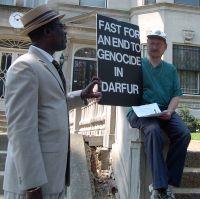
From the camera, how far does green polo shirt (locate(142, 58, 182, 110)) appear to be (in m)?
4.43

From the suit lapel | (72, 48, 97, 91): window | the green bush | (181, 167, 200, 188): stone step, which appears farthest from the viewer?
(72, 48, 97, 91): window

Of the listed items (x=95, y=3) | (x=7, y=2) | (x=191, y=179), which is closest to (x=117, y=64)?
(x=191, y=179)

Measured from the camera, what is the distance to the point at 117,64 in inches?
181

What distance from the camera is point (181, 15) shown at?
53.3 ft

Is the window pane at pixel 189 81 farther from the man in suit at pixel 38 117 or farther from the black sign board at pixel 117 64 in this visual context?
the man in suit at pixel 38 117

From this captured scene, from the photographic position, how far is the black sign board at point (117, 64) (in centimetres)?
446

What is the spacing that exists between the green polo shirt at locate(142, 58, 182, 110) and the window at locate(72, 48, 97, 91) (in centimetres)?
1180

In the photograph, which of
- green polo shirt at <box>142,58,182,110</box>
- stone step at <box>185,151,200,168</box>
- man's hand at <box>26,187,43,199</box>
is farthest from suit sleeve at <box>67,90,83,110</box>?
stone step at <box>185,151,200,168</box>

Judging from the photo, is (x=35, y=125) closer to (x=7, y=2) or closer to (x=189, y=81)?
(x=189, y=81)

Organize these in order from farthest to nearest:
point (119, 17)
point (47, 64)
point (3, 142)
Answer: point (119, 17) → point (3, 142) → point (47, 64)

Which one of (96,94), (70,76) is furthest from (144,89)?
(70,76)

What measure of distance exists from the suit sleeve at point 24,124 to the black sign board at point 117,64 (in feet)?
7.03

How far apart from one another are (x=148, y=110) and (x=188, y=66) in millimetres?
12492

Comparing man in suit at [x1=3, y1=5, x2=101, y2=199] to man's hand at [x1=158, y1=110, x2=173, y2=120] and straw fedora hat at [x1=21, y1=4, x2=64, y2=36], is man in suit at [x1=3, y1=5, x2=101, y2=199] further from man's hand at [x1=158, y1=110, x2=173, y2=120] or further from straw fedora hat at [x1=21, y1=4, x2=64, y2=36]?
man's hand at [x1=158, y1=110, x2=173, y2=120]
